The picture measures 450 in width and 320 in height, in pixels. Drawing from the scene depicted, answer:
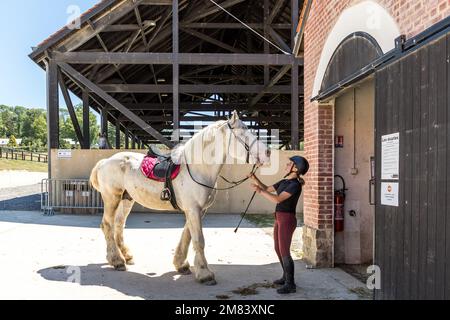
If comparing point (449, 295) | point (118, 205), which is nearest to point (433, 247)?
point (449, 295)

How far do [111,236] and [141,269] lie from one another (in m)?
0.65

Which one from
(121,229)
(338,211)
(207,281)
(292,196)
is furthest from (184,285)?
(338,211)

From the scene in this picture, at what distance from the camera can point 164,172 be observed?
5.50 meters

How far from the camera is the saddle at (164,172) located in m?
5.47

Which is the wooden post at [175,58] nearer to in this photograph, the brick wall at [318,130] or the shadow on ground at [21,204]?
the shadow on ground at [21,204]

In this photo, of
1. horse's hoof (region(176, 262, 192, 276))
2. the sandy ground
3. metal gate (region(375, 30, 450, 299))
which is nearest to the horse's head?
metal gate (region(375, 30, 450, 299))

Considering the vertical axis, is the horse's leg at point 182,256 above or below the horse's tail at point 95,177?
below

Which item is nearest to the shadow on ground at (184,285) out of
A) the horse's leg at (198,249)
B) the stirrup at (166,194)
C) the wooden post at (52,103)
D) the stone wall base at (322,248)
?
the horse's leg at (198,249)

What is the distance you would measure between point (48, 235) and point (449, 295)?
7709mm

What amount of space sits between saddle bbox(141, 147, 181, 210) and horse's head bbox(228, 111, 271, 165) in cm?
88

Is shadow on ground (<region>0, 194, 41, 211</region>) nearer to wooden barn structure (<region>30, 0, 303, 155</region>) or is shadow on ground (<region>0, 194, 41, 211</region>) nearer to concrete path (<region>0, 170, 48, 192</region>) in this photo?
wooden barn structure (<region>30, 0, 303, 155</region>)

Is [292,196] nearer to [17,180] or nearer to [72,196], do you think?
[72,196]

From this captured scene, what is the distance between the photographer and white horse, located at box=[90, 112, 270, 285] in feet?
16.7
